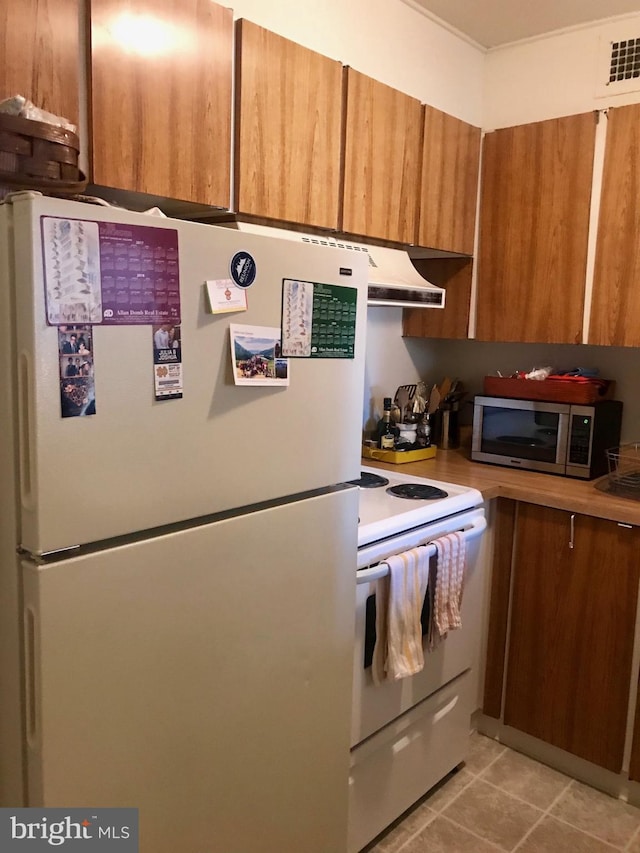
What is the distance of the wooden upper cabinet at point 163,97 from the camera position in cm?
149

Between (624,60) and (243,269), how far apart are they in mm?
1957

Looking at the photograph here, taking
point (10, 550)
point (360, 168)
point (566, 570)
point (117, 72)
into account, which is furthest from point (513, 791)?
point (117, 72)

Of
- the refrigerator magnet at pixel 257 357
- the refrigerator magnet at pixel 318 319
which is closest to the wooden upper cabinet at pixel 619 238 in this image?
the refrigerator magnet at pixel 318 319

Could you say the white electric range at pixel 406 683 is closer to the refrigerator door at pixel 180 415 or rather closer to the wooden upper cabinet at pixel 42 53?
the refrigerator door at pixel 180 415

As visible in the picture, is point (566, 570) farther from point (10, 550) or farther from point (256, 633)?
point (10, 550)

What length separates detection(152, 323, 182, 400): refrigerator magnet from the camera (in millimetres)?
1154

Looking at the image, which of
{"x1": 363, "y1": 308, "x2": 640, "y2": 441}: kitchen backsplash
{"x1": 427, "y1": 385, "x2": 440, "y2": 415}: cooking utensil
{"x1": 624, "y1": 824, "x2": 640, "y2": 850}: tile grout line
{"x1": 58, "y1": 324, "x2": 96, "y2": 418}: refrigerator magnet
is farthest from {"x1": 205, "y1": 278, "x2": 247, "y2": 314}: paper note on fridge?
{"x1": 624, "y1": 824, "x2": 640, "y2": 850}: tile grout line

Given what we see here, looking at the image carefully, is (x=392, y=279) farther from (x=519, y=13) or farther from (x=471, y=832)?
(x=471, y=832)

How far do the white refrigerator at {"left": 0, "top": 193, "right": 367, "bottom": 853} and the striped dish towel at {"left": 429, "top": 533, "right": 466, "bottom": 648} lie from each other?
0.49 metres

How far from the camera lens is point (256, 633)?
1397mm

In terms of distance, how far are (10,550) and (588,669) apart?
1.91 m

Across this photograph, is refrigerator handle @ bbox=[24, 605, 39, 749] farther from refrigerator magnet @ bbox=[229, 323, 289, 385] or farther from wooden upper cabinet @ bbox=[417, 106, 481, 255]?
wooden upper cabinet @ bbox=[417, 106, 481, 255]

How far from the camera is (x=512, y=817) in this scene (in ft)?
7.05

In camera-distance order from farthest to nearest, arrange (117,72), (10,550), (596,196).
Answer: (596,196), (117,72), (10,550)
